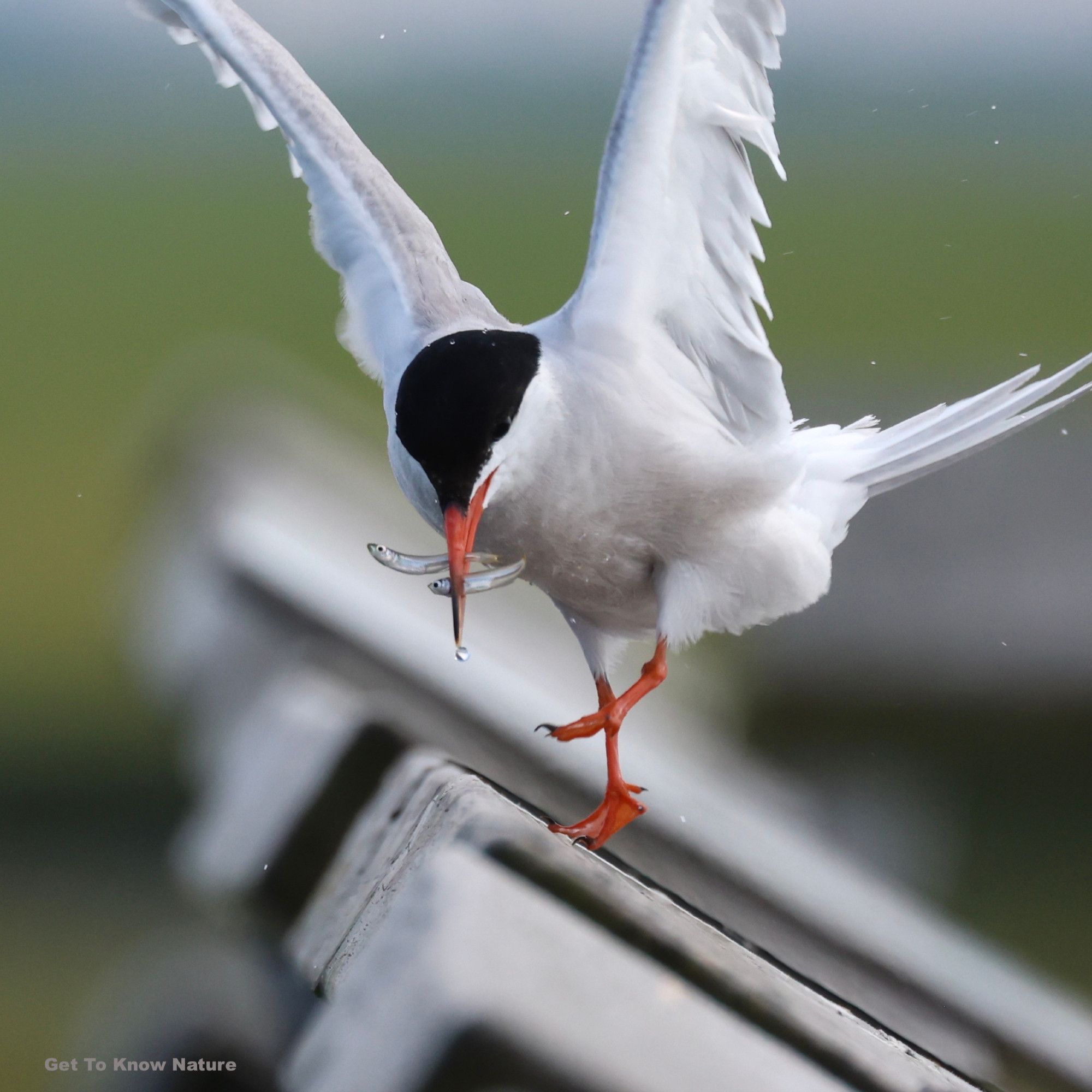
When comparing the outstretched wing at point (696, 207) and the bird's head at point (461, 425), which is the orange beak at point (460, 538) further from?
the outstretched wing at point (696, 207)

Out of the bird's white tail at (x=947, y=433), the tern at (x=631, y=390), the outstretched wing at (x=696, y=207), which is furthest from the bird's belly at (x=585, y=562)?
the bird's white tail at (x=947, y=433)

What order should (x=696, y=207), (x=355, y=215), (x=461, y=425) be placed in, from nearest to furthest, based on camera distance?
(x=461, y=425) < (x=696, y=207) < (x=355, y=215)

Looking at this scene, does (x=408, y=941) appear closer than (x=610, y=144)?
Yes

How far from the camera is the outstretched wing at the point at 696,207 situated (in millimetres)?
764

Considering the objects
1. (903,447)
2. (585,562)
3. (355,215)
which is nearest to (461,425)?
(585,562)

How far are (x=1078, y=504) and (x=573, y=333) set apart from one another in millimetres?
1620

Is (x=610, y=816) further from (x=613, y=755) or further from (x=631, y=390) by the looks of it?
(x=631, y=390)

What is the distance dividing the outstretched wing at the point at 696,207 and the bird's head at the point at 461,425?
12cm

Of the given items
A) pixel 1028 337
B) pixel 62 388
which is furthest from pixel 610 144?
pixel 62 388

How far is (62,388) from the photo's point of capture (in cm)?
243

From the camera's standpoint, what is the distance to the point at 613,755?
3.39ft

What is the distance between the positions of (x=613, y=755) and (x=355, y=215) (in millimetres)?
488

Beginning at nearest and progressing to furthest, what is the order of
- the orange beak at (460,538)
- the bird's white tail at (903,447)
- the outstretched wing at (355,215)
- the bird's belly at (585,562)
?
1. the orange beak at (460,538)
2. the bird's belly at (585,562)
3. the outstretched wing at (355,215)
4. the bird's white tail at (903,447)

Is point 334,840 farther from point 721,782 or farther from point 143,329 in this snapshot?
point 143,329
